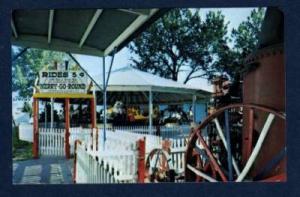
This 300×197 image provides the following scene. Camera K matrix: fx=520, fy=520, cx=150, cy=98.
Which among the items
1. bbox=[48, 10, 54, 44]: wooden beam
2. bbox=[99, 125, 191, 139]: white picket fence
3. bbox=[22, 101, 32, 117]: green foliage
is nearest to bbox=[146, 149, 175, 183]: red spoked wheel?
bbox=[99, 125, 191, 139]: white picket fence

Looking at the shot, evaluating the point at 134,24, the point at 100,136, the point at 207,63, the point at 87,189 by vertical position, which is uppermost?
the point at 134,24

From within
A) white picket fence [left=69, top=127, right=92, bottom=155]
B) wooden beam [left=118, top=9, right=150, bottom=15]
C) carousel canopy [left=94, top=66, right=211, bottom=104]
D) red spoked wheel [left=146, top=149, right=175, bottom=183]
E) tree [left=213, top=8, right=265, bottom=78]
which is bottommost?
red spoked wheel [left=146, top=149, right=175, bottom=183]

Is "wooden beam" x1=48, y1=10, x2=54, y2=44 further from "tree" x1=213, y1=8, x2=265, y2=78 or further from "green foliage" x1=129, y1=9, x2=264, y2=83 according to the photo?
"tree" x1=213, y1=8, x2=265, y2=78

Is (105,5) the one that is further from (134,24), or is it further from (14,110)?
(14,110)

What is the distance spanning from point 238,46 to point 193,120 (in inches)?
29.3

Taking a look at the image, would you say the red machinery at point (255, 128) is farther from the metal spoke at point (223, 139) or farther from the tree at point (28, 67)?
the tree at point (28, 67)

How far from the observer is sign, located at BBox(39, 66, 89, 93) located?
14.6ft

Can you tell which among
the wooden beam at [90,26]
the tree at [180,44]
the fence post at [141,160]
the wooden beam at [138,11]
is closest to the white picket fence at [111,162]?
the fence post at [141,160]

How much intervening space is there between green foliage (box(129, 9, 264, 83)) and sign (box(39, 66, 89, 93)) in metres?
0.49

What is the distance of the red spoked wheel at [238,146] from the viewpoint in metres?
4.40

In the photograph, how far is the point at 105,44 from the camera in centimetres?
455

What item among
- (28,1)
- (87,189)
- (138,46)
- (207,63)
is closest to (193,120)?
(207,63)

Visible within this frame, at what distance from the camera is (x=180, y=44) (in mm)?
4586

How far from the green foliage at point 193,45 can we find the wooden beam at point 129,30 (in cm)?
9
